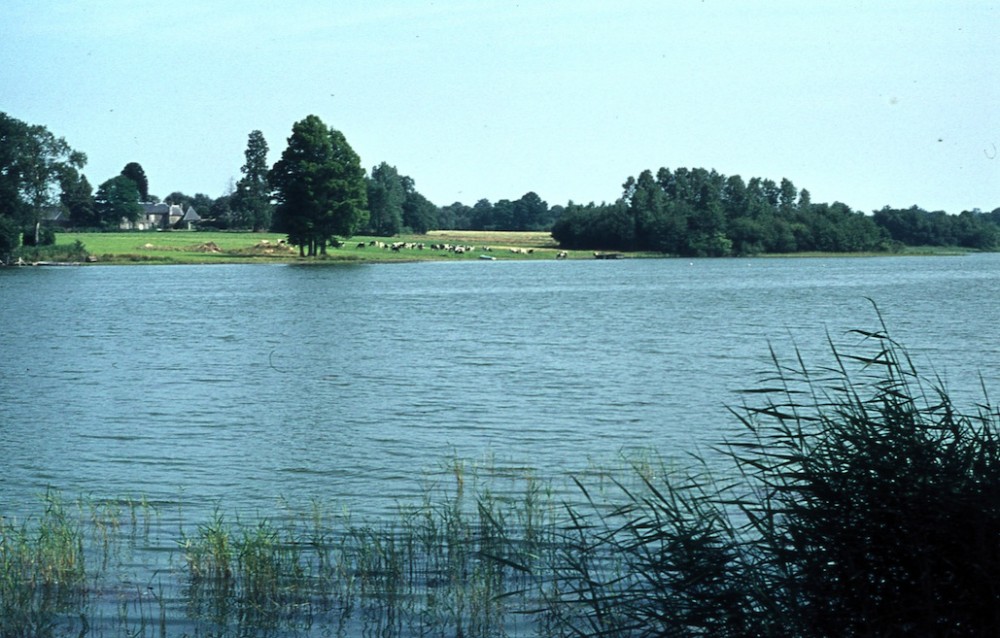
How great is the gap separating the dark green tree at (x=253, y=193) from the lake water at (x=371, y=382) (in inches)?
3357

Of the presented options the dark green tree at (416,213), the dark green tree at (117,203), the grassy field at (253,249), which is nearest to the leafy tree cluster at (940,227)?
the grassy field at (253,249)

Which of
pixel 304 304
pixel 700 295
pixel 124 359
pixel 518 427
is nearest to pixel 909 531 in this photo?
pixel 518 427

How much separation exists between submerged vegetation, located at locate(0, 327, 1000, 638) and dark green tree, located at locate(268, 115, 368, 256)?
3559 inches

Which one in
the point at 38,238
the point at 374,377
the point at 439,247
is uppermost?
the point at 38,238

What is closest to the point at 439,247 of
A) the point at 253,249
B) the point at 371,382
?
the point at 253,249

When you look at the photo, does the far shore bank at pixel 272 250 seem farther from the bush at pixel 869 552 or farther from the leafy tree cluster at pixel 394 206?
the bush at pixel 869 552

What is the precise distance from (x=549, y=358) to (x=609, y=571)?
23.9 meters

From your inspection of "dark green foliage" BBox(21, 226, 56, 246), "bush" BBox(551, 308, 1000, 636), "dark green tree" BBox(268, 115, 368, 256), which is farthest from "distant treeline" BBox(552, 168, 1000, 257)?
"bush" BBox(551, 308, 1000, 636)

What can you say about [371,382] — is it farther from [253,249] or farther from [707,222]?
[707,222]

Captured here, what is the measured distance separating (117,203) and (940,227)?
391 feet

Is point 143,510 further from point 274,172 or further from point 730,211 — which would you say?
point 730,211

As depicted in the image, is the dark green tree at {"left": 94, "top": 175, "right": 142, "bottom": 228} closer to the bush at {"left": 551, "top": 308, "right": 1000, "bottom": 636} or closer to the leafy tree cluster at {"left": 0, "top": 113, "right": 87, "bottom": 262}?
the leafy tree cluster at {"left": 0, "top": 113, "right": 87, "bottom": 262}

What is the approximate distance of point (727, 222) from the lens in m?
166

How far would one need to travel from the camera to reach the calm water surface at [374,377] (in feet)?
59.8
